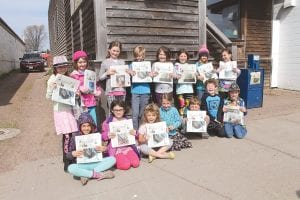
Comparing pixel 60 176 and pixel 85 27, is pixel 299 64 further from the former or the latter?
pixel 60 176

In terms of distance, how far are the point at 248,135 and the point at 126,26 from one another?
10.5 feet

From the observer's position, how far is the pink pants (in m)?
4.71

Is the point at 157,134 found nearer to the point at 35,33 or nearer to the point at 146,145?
the point at 146,145

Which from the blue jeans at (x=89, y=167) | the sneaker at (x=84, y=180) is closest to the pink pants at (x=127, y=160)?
the blue jeans at (x=89, y=167)

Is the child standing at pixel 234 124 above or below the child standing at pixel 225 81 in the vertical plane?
below

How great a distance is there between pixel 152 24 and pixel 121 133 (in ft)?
10.9

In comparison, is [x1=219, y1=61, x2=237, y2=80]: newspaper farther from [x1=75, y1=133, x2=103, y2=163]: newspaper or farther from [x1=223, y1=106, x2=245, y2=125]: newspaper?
[x1=75, y1=133, x2=103, y2=163]: newspaper

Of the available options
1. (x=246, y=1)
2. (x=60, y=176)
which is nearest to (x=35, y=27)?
(x=246, y=1)

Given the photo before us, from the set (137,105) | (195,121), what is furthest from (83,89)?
(195,121)

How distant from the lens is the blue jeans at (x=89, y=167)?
14.2ft

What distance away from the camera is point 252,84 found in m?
8.77

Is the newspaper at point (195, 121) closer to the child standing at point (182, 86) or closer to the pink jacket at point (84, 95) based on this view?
the child standing at point (182, 86)

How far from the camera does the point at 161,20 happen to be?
24.6 feet

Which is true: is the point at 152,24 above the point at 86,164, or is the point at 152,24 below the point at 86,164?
above
